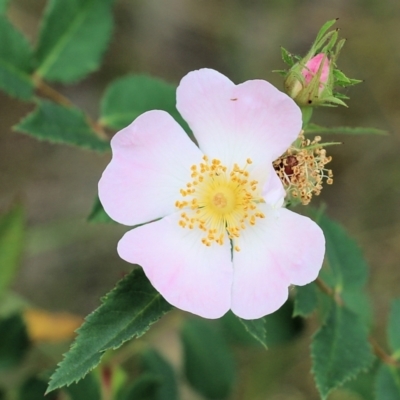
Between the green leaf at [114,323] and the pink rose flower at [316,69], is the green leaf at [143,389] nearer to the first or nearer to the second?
the green leaf at [114,323]

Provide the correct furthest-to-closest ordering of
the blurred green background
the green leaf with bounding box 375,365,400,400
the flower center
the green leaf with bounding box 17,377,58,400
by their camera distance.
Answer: the blurred green background, the green leaf with bounding box 17,377,58,400, the green leaf with bounding box 375,365,400,400, the flower center

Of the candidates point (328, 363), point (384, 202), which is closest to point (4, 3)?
point (328, 363)

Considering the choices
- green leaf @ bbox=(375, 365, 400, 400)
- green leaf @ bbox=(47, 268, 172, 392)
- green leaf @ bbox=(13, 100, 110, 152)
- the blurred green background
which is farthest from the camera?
the blurred green background

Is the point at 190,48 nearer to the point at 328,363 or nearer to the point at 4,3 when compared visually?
the point at 4,3

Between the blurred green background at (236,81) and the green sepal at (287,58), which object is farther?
the blurred green background at (236,81)

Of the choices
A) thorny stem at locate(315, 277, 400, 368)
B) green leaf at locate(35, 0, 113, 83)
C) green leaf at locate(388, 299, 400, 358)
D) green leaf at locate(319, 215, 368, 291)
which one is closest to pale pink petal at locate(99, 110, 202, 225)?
thorny stem at locate(315, 277, 400, 368)

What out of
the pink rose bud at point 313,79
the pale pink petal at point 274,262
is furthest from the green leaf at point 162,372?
the pink rose bud at point 313,79

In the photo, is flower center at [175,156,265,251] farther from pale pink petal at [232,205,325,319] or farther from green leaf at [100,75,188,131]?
green leaf at [100,75,188,131]
